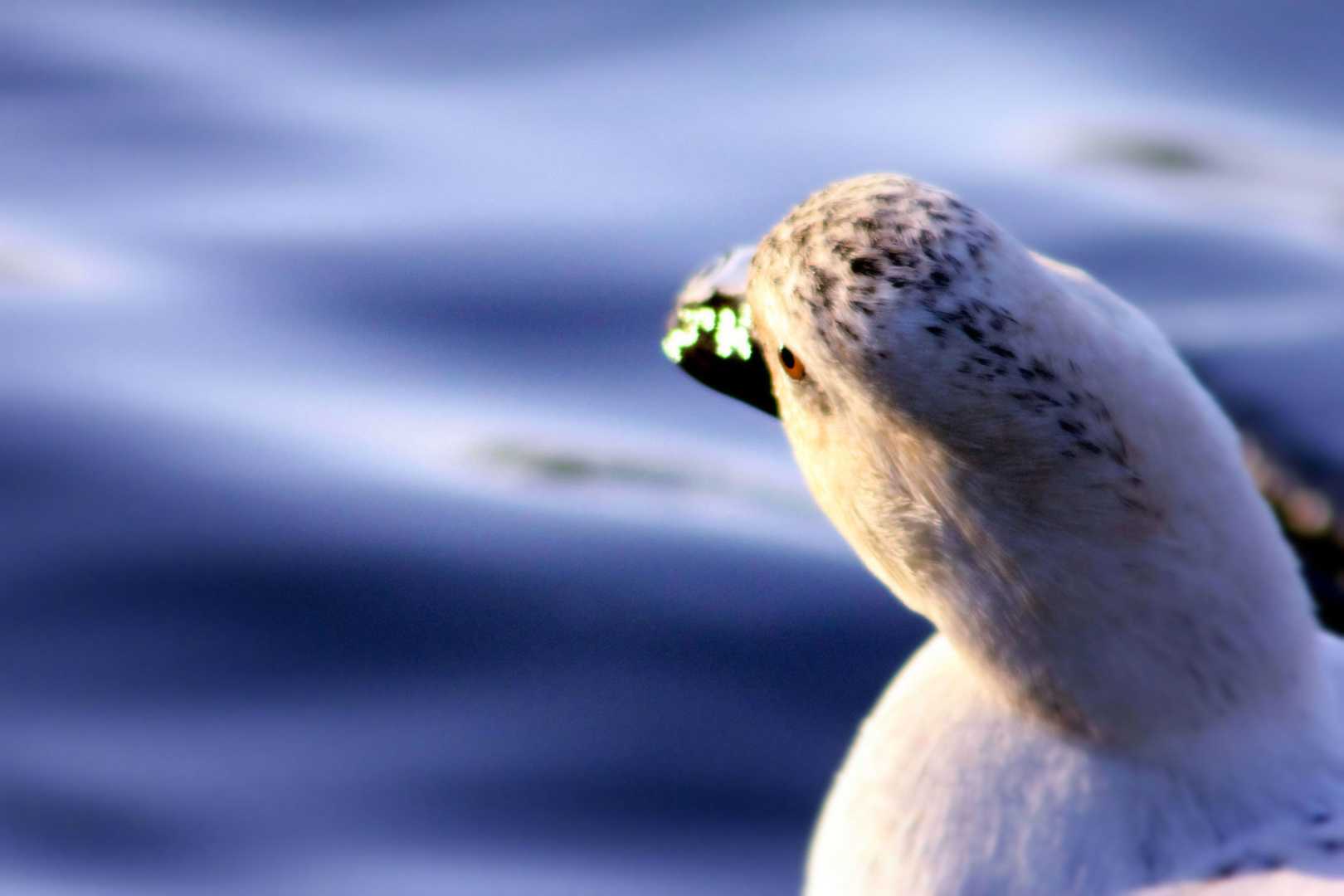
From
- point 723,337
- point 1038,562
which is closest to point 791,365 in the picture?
point 723,337

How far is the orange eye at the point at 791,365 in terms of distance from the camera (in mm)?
2133

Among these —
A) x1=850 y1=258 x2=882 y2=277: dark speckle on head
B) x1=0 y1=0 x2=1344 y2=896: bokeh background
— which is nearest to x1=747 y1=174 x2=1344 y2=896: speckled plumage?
x1=850 y1=258 x2=882 y2=277: dark speckle on head

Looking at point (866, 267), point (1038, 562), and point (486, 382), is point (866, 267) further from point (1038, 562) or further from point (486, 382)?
point (486, 382)

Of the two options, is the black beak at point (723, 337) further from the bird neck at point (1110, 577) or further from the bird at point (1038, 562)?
the bird neck at point (1110, 577)

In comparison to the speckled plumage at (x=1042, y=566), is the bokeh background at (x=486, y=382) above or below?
above

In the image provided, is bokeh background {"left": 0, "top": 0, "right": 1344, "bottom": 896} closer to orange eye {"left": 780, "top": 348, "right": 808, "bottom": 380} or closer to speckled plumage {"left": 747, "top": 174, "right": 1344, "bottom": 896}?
speckled plumage {"left": 747, "top": 174, "right": 1344, "bottom": 896}

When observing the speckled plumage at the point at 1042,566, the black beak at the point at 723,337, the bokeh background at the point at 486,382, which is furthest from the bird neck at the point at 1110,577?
the bokeh background at the point at 486,382

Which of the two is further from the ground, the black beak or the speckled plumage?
the black beak

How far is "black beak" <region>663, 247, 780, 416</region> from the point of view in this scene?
232 centimetres

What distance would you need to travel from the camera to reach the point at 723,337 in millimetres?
2352

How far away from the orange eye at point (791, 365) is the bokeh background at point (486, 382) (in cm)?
125

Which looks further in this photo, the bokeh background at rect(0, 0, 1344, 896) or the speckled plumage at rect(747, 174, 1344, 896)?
the bokeh background at rect(0, 0, 1344, 896)

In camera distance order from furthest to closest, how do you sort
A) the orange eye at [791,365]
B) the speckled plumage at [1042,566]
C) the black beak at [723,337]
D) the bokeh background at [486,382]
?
the bokeh background at [486,382]
the black beak at [723,337]
the orange eye at [791,365]
the speckled plumage at [1042,566]

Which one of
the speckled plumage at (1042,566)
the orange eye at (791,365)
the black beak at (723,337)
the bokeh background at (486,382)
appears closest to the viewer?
the speckled plumage at (1042,566)
